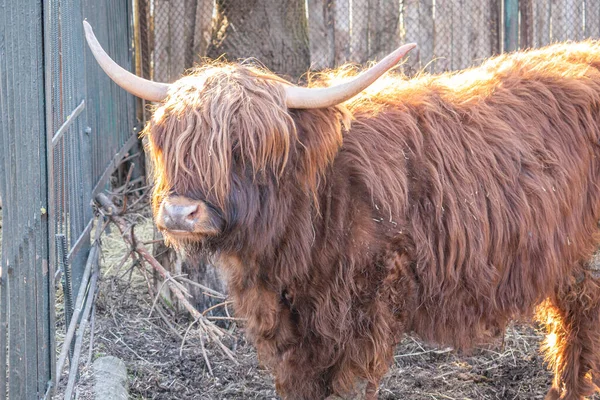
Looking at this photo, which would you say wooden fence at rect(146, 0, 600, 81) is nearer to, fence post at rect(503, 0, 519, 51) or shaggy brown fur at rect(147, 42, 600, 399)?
fence post at rect(503, 0, 519, 51)

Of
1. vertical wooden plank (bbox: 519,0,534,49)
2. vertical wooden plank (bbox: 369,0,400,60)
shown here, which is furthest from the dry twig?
vertical wooden plank (bbox: 519,0,534,49)

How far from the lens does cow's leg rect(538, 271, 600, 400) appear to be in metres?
4.01

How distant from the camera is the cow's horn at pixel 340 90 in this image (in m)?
2.96

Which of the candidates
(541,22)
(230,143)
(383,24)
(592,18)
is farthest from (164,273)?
(592,18)

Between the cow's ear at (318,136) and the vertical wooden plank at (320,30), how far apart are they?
3.67 m

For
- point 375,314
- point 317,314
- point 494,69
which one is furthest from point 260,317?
point 494,69

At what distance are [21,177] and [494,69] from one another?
2.46 metres

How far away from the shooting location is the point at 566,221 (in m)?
3.73

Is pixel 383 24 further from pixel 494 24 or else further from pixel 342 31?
pixel 494 24

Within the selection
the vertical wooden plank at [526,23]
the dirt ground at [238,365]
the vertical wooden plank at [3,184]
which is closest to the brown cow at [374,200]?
the vertical wooden plank at [3,184]

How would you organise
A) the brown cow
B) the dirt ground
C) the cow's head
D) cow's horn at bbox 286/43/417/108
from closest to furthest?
cow's horn at bbox 286/43/417/108 → the cow's head → the brown cow → the dirt ground

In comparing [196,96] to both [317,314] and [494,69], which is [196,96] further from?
[494,69]

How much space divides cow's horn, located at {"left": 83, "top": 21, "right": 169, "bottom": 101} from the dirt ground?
58.7 inches

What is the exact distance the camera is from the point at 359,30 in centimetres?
695
